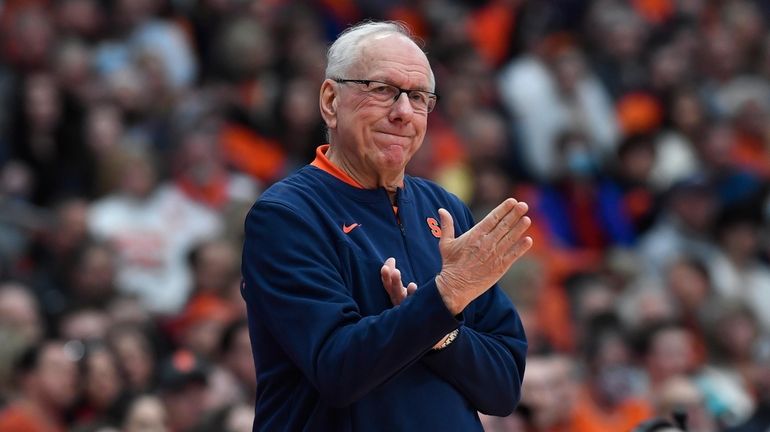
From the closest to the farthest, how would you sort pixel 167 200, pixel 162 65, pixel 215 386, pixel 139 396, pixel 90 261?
1. pixel 139 396
2. pixel 215 386
3. pixel 90 261
4. pixel 167 200
5. pixel 162 65

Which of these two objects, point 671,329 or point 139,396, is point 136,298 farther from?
point 671,329

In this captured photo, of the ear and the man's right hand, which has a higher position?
the ear

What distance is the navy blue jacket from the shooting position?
3180 millimetres

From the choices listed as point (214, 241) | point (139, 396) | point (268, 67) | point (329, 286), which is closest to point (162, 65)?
point (268, 67)

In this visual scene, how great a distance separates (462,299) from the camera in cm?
319

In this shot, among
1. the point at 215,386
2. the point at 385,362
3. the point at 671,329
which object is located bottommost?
the point at 671,329

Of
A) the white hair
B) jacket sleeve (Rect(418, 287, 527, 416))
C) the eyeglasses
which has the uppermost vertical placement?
the white hair

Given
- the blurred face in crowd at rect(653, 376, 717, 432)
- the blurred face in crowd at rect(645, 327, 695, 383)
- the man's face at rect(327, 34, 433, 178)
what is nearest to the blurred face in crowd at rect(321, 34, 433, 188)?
the man's face at rect(327, 34, 433, 178)

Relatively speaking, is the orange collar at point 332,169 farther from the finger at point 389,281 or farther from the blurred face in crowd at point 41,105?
the blurred face in crowd at point 41,105

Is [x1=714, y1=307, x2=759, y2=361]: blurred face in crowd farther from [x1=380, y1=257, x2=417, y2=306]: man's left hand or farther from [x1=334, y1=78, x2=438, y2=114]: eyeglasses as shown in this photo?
[x1=380, y1=257, x2=417, y2=306]: man's left hand

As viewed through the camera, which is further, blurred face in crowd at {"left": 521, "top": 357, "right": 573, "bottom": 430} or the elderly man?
blurred face in crowd at {"left": 521, "top": 357, "right": 573, "bottom": 430}

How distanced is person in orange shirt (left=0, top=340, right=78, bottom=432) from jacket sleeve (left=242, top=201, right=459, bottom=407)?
3.96 metres

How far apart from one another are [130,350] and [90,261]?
97 cm

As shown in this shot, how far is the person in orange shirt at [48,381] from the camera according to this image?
7168mm
